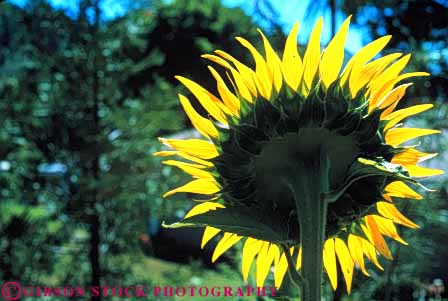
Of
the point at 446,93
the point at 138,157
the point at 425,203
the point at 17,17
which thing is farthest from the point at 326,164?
the point at 17,17

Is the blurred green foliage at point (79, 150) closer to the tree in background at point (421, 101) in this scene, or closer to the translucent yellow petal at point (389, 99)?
the tree in background at point (421, 101)

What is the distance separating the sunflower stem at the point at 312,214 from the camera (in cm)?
32

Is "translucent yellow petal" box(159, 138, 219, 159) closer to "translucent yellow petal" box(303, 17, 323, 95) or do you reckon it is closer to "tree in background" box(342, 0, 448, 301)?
"translucent yellow petal" box(303, 17, 323, 95)

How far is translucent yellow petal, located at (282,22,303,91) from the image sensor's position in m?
0.36

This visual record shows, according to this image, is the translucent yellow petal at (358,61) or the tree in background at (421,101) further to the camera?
the tree in background at (421,101)

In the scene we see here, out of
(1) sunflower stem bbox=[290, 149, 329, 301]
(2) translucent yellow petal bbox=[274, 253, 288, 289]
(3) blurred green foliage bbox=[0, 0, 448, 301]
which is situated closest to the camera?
(1) sunflower stem bbox=[290, 149, 329, 301]

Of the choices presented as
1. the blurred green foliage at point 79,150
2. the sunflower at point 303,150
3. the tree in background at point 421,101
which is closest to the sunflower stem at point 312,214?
the sunflower at point 303,150

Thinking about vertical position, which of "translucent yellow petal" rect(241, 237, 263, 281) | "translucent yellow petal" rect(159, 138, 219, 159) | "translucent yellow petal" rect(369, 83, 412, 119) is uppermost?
"translucent yellow petal" rect(369, 83, 412, 119)

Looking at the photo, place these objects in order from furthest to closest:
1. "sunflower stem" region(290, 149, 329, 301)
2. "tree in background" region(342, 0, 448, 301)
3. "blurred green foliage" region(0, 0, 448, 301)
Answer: "blurred green foliage" region(0, 0, 448, 301), "tree in background" region(342, 0, 448, 301), "sunflower stem" region(290, 149, 329, 301)

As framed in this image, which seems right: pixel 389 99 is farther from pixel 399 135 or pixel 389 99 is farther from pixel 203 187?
pixel 203 187

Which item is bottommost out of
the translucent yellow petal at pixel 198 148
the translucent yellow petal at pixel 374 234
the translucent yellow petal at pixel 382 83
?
the translucent yellow petal at pixel 374 234

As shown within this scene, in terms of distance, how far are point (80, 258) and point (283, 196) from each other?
6.00 feet

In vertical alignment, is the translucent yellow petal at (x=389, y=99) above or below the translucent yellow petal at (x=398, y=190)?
above

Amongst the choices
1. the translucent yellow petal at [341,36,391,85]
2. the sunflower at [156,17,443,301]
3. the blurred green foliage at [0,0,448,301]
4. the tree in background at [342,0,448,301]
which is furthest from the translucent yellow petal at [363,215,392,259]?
the blurred green foliage at [0,0,448,301]
